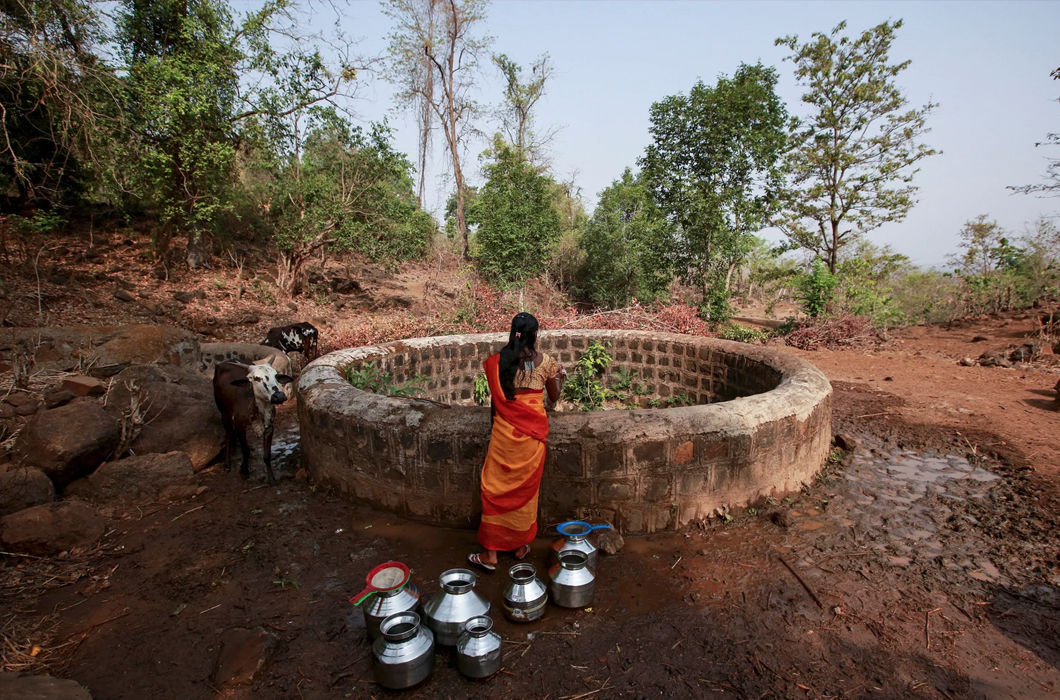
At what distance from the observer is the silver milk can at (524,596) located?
97.9 inches

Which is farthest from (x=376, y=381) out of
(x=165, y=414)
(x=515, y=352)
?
(x=515, y=352)

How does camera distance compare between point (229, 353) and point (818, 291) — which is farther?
point (818, 291)

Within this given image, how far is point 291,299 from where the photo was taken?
13.4 meters

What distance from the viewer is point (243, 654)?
229 cm

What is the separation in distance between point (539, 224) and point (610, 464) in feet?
33.0

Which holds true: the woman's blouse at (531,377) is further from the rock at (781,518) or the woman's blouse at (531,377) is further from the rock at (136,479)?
the rock at (136,479)

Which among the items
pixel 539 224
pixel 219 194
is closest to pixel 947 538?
pixel 539 224

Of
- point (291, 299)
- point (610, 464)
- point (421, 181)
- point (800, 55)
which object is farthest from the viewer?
point (421, 181)

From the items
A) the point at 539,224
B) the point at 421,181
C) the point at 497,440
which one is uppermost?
the point at 421,181

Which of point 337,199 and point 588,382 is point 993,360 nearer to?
point 588,382

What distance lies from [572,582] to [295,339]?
A: 711 centimetres

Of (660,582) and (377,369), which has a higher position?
(377,369)

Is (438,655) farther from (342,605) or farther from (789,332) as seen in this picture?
(789,332)

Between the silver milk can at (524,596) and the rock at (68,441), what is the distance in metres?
3.57
